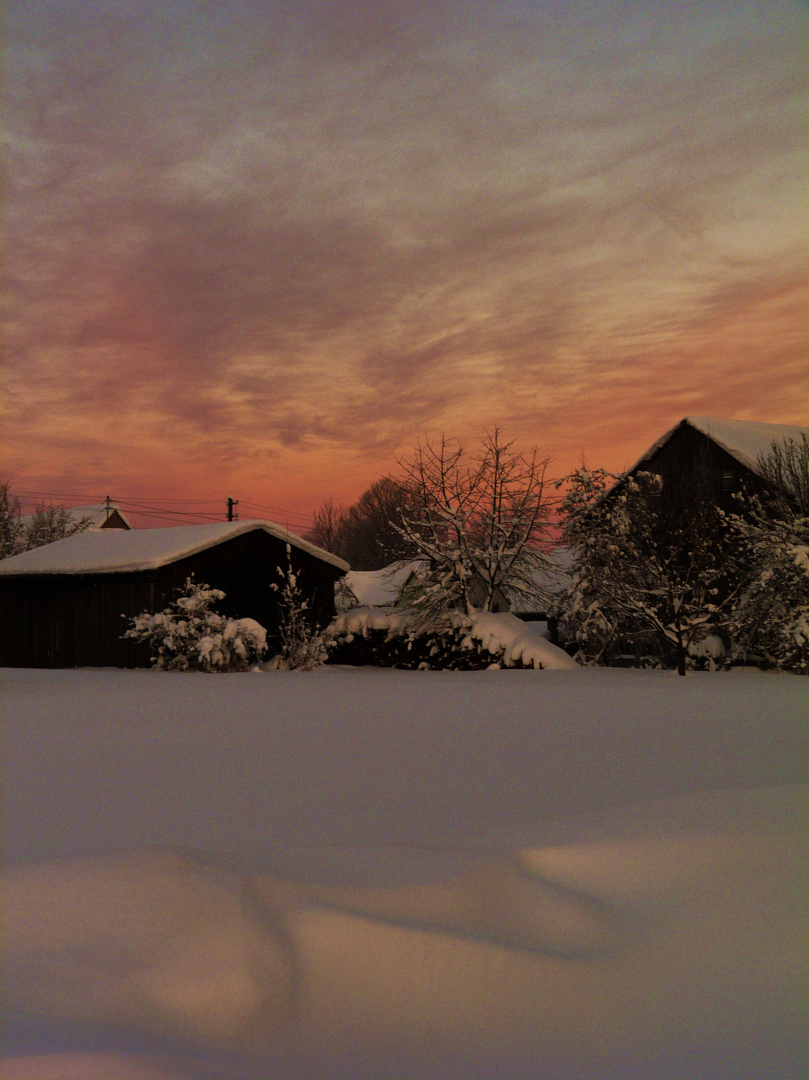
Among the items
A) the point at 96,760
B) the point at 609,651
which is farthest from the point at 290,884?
the point at 609,651

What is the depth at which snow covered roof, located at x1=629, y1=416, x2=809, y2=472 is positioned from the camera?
28453 mm

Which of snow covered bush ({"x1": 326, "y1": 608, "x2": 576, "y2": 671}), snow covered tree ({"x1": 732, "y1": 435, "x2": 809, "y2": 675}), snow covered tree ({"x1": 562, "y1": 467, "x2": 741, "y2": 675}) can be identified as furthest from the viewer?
snow covered bush ({"x1": 326, "y1": 608, "x2": 576, "y2": 671})

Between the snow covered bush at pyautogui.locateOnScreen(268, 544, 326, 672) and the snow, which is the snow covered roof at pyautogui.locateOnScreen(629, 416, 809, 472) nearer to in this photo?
the snow covered bush at pyautogui.locateOnScreen(268, 544, 326, 672)

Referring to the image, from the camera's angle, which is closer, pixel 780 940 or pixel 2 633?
pixel 780 940

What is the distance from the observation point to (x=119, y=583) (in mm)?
25875

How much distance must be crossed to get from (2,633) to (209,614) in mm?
8537

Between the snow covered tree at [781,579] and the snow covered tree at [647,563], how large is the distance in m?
0.62

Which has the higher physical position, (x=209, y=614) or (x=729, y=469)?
(x=729, y=469)

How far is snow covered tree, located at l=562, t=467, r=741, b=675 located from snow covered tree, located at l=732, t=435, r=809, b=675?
623 mm

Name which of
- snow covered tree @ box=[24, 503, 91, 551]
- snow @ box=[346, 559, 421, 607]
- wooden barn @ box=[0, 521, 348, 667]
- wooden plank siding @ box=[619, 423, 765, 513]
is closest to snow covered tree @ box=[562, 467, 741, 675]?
wooden plank siding @ box=[619, 423, 765, 513]

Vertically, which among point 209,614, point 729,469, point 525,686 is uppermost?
point 729,469

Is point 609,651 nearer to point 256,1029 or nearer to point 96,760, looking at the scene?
point 96,760

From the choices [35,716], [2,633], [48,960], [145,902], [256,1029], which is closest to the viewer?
[256,1029]

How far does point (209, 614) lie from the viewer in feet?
78.0
